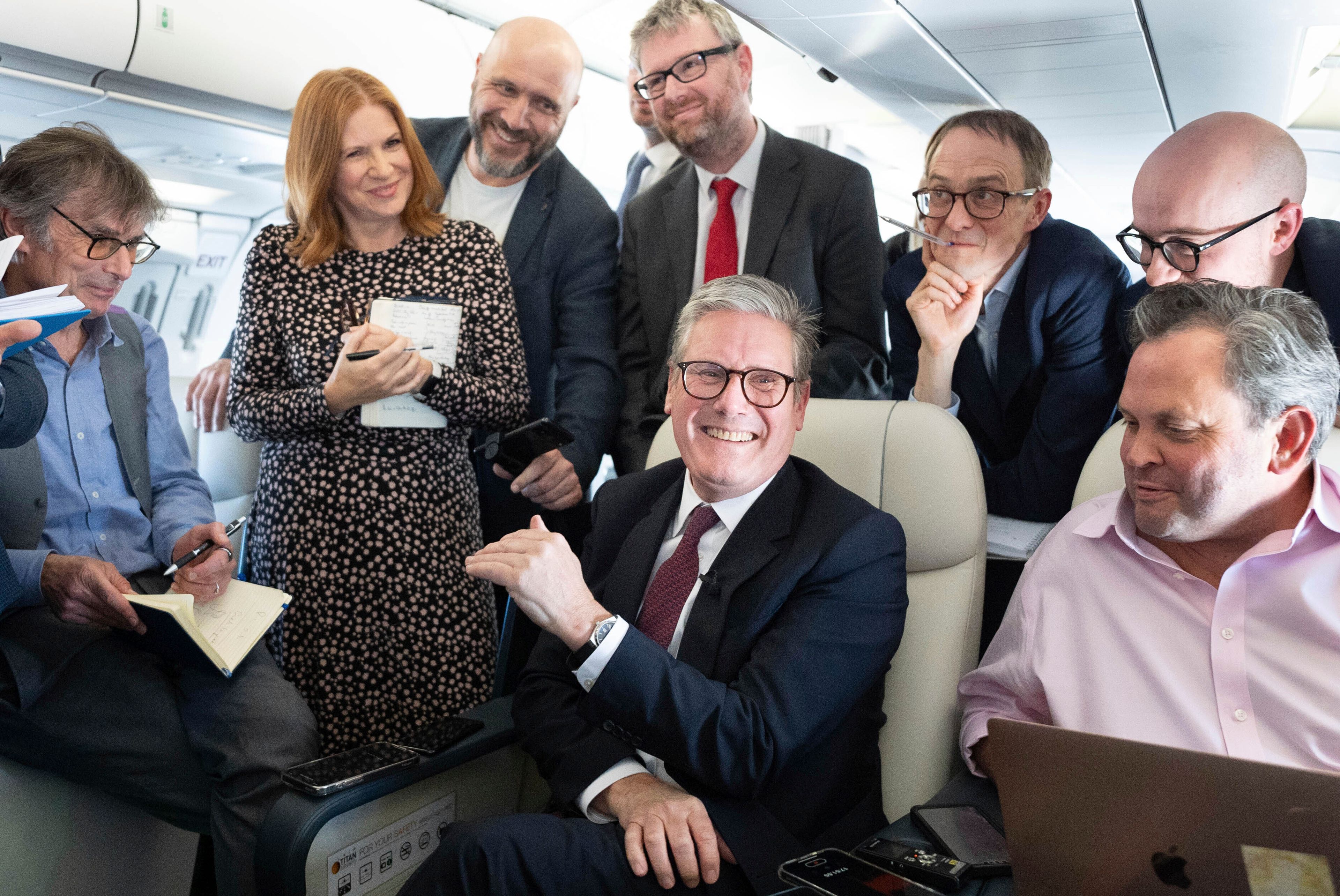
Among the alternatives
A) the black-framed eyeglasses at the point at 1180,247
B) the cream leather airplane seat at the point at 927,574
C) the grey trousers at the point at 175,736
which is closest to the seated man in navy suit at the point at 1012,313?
the black-framed eyeglasses at the point at 1180,247

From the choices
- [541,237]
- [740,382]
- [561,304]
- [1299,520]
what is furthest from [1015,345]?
[541,237]

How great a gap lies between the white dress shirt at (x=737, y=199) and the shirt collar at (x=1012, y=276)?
0.76 m

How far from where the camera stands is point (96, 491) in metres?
2.30

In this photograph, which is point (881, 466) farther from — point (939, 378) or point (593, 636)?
point (593, 636)

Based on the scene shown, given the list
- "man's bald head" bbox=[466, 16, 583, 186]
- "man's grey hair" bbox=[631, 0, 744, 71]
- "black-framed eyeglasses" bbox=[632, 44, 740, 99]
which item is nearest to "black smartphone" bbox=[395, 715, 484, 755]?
"man's bald head" bbox=[466, 16, 583, 186]

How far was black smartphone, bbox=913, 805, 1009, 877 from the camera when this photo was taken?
138 cm

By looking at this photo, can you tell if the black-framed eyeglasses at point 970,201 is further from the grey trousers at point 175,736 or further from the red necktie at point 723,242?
the grey trousers at point 175,736

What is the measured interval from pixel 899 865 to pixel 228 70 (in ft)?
13.5

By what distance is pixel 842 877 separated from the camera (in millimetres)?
1343

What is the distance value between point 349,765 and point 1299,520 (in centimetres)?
158

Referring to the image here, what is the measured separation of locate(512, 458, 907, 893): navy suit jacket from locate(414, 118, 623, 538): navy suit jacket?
35.5 inches

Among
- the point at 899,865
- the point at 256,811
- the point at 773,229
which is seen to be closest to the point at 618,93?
the point at 773,229

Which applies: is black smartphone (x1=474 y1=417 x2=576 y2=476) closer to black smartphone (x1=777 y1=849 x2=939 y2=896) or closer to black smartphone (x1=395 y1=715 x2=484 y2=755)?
black smartphone (x1=395 y1=715 x2=484 y2=755)

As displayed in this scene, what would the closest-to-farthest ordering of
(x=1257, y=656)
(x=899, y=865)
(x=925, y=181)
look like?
(x=899, y=865), (x=1257, y=656), (x=925, y=181)
